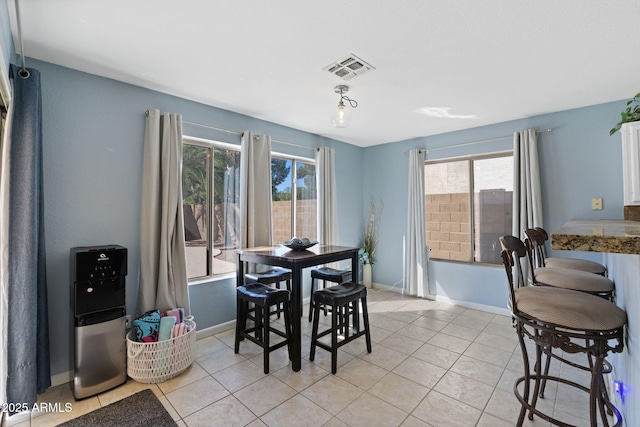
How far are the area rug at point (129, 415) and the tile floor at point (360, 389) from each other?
0.06 m

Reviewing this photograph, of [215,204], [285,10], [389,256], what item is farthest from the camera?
[389,256]

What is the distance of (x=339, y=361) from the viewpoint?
253cm

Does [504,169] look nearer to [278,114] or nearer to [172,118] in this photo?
[278,114]

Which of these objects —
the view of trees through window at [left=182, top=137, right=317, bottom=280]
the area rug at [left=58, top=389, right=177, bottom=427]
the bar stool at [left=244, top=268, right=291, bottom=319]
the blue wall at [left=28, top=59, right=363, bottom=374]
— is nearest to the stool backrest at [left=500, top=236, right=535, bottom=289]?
the bar stool at [left=244, top=268, right=291, bottom=319]

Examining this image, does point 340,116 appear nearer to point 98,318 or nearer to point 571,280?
point 571,280

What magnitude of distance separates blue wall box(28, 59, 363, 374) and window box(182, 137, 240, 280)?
0.28 meters

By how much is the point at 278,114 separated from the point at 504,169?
9.52 feet

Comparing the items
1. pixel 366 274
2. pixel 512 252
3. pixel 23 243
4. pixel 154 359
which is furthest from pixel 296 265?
pixel 366 274

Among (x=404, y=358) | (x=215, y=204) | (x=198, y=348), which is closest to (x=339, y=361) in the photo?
(x=404, y=358)

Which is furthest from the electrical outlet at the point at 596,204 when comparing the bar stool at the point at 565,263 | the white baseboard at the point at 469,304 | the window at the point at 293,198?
the window at the point at 293,198

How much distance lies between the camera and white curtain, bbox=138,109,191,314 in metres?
2.51

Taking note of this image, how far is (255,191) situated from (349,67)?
5.65 feet

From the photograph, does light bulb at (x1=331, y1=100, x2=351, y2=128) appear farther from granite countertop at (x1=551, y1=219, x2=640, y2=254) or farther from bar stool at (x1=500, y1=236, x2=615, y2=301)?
granite countertop at (x1=551, y1=219, x2=640, y2=254)

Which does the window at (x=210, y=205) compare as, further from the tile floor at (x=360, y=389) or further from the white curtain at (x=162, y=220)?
the tile floor at (x=360, y=389)
